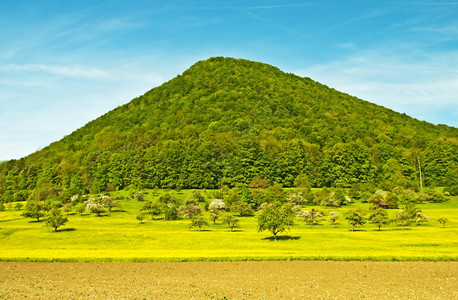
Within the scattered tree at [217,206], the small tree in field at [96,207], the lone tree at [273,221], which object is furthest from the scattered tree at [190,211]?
the lone tree at [273,221]

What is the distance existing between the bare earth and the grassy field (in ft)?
11.8

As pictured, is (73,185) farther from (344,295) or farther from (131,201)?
A: (344,295)

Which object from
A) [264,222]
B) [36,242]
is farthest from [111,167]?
[264,222]

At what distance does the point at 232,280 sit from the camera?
118 ft

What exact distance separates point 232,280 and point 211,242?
86.5 feet

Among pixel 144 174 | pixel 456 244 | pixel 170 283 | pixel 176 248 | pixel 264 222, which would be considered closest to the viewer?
pixel 170 283

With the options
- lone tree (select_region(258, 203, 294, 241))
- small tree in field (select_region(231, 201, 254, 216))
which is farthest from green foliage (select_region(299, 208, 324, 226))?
lone tree (select_region(258, 203, 294, 241))

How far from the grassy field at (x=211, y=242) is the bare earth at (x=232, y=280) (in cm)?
360

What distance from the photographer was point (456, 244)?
54.5 meters

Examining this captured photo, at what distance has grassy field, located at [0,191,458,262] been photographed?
49.0 metres

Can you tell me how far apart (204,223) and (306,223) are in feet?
81.0

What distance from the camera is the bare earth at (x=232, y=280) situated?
102 ft

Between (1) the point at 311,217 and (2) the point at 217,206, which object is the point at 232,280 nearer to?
(1) the point at 311,217

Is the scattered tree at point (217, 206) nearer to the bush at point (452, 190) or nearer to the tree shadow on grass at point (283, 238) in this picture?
the tree shadow on grass at point (283, 238)
